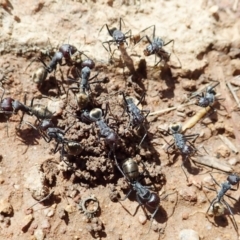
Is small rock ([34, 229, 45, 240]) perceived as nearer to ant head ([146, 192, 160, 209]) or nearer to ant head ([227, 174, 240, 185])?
ant head ([146, 192, 160, 209])

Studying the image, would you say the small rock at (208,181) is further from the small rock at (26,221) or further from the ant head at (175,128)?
the small rock at (26,221)

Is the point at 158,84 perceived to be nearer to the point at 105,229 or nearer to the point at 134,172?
the point at 134,172

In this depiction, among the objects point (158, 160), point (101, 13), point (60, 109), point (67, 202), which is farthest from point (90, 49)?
point (67, 202)

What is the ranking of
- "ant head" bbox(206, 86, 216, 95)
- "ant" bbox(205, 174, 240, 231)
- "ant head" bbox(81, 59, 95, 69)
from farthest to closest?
"ant head" bbox(206, 86, 216, 95), "ant head" bbox(81, 59, 95, 69), "ant" bbox(205, 174, 240, 231)

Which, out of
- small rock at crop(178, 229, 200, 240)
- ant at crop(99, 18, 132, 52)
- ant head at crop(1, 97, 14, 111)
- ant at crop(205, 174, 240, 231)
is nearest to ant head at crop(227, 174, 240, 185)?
ant at crop(205, 174, 240, 231)

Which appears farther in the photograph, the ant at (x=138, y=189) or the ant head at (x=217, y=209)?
the ant head at (x=217, y=209)

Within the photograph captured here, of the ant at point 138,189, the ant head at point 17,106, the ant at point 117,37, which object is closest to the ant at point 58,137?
the ant head at point 17,106

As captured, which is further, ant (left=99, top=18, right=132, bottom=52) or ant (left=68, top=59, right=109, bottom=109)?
ant (left=99, top=18, right=132, bottom=52)
